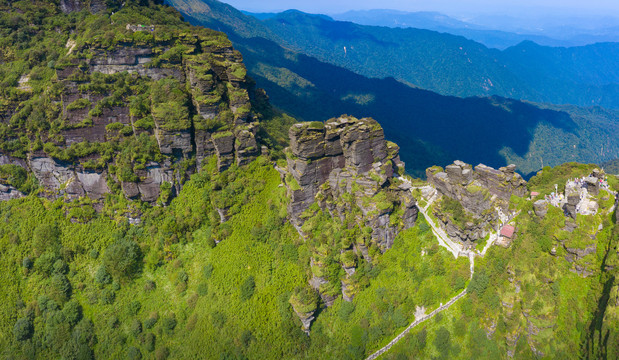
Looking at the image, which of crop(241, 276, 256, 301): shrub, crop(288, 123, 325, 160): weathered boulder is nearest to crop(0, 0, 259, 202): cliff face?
crop(288, 123, 325, 160): weathered boulder

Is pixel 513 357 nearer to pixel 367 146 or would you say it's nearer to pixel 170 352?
pixel 367 146

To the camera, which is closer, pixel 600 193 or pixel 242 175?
pixel 600 193

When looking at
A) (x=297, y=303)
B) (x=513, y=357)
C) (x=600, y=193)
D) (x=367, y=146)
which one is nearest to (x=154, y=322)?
(x=297, y=303)

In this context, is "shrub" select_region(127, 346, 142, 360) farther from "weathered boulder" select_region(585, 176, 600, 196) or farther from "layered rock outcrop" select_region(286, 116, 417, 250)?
"weathered boulder" select_region(585, 176, 600, 196)

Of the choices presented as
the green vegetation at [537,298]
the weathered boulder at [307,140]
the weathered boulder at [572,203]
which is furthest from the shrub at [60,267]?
the weathered boulder at [572,203]

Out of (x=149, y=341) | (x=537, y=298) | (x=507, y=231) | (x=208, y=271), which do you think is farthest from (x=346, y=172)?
(x=149, y=341)

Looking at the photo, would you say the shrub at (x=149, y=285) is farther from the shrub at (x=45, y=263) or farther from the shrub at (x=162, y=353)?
the shrub at (x=45, y=263)

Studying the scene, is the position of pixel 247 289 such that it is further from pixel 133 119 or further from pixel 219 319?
pixel 133 119
